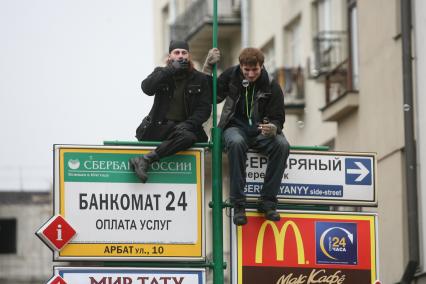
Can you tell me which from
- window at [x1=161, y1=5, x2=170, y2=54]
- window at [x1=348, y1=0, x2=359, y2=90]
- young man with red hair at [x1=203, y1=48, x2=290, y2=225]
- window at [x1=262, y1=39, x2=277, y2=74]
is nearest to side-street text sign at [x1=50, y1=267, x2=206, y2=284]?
young man with red hair at [x1=203, y1=48, x2=290, y2=225]

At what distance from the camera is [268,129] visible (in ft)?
51.7

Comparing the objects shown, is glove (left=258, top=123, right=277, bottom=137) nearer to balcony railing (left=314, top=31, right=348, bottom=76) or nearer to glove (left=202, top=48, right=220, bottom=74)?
glove (left=202, top=48, right=220, bottom=74)

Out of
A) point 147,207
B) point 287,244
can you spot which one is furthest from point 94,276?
point 287,244

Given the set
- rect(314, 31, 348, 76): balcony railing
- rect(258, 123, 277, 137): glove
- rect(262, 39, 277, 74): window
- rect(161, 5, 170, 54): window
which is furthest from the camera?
rect(161, 5, 170, 54): window

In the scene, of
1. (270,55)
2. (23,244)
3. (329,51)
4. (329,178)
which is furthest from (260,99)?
(23,244)

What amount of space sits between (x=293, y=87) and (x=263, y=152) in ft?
65.7

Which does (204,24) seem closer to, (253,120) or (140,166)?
(253,120)

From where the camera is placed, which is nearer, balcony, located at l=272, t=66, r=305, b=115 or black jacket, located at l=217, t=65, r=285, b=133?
black jacket, located at l=217, t=65, r=285, b=133

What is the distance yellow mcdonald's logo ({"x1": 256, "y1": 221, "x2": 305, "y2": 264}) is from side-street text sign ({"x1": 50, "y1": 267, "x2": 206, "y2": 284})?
60 cm

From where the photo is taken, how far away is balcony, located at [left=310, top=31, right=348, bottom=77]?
31.9m

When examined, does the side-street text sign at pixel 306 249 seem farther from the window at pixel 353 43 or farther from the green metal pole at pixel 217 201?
the window at pixel 353 43

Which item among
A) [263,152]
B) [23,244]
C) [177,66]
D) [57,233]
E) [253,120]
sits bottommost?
[23,244]

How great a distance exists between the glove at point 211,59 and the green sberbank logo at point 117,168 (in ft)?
2.95

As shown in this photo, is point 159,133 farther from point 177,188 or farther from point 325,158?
point 325,158
